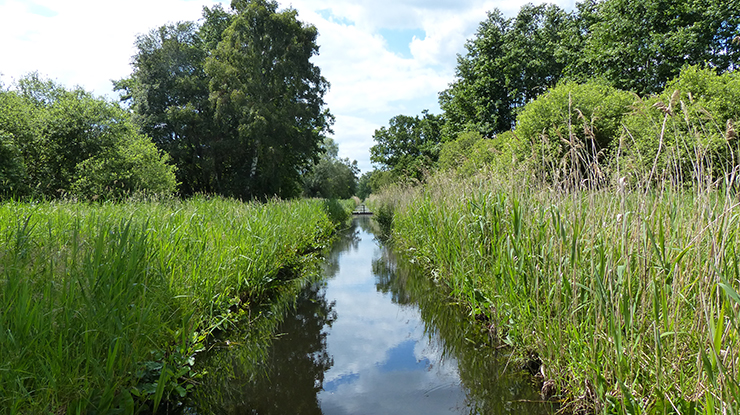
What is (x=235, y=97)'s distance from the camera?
1867 centimetres

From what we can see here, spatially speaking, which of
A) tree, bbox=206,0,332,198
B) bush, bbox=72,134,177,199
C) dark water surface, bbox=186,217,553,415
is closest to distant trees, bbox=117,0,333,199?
tree, bbox=206,0,332,198

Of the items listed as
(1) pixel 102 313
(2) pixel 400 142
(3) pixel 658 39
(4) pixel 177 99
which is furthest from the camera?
(2) pixel 400 142

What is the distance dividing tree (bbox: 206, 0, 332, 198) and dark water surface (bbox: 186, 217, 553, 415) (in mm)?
15549

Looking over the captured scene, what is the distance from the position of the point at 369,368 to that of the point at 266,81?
19166 mm

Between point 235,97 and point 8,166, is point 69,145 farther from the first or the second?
point 235,97

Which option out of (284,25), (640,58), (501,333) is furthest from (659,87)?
(501,333)

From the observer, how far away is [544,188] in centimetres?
349

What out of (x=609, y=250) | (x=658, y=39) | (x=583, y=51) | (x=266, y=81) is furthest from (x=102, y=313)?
(x=583, y=51)

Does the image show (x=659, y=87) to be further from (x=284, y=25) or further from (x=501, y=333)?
(x=501, y=333)

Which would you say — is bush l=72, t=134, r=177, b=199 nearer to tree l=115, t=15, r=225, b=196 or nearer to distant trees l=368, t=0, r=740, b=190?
tree l=115, t=15, r=225, b=196

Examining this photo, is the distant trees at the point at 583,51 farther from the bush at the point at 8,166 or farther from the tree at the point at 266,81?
the bush at the point at 8,166

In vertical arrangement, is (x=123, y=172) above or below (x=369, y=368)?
above

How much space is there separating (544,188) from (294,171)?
22.7 meters

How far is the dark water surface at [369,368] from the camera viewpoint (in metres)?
2.72
